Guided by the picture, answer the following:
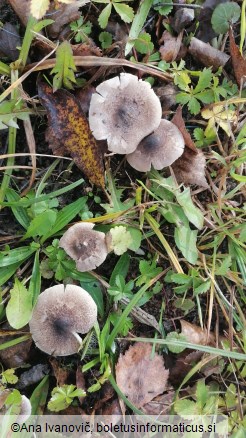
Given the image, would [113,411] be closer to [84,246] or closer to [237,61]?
[84,246]

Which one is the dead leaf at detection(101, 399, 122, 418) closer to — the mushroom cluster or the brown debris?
the mushroom cluster

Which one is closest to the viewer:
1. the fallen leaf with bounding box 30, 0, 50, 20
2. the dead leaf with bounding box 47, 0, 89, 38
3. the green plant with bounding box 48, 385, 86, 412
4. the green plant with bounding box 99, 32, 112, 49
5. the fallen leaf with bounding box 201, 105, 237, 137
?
the fallen leaf with bounding box 30, 0, 50, 20

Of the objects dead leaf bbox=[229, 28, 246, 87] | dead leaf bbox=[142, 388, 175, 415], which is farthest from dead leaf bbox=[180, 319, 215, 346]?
dead leaf bbox=[229, 28, 246, 87]

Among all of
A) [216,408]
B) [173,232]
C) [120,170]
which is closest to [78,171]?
[120,170]

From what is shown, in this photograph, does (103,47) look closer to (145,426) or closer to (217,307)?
(217,307)

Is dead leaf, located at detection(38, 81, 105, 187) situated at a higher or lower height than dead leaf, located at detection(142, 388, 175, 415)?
higher
